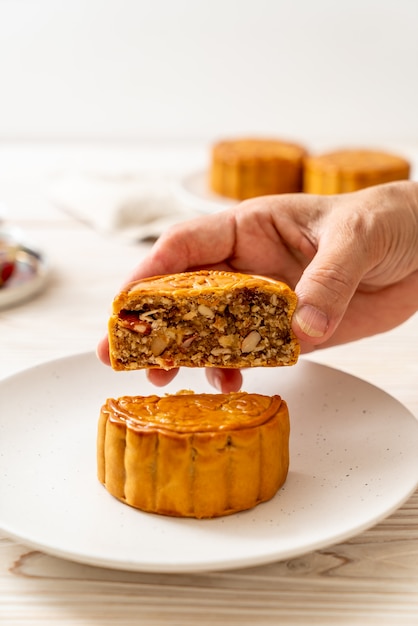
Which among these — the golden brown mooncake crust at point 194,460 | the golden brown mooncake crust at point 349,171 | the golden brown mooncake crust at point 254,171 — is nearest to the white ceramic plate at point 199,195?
the golden brown mooncake crust at point 254,171

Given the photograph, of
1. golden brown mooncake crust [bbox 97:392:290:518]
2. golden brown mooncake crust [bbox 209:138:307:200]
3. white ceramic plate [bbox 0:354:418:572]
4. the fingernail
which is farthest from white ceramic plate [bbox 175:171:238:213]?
golden brown mooncake crust [bbox 97:392:290:518]

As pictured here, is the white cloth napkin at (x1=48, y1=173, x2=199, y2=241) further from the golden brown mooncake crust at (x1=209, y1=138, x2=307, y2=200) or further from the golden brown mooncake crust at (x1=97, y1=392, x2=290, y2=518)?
the golden brown mooncake crust at (x1=97, y1=392, x2=290, y2=518)

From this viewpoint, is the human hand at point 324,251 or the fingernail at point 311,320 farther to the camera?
the human hand at point 324,251

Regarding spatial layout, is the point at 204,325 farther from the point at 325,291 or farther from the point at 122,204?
the point at 122,204

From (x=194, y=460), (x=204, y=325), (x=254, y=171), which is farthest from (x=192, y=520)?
(x=254, y=171)

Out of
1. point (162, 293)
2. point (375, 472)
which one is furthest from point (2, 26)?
point (375, 472)

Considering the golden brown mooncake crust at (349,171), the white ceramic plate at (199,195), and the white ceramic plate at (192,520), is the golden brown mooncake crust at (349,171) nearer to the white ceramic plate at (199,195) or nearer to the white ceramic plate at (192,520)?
the white ceramic plate at (199,195)
